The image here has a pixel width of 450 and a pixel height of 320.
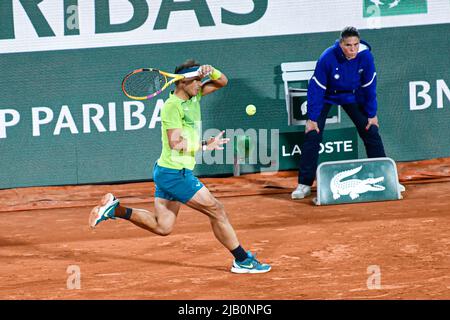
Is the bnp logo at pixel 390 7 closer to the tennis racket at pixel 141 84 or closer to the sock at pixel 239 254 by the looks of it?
the tennis racket at pixel 141 84

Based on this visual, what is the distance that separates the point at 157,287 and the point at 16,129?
4.20m

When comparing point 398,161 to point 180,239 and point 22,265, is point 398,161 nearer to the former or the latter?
point 180,239

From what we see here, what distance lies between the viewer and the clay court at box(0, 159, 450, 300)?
275 inches

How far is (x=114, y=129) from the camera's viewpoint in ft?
35.4

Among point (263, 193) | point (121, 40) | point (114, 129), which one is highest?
point (121, 40)

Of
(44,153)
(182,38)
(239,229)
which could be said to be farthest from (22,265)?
(182,38)

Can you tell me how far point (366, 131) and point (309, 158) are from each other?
2.16 feet

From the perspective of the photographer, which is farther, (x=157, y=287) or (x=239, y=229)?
(x=239, y=229)

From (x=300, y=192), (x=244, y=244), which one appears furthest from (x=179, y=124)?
(x=300, y=192)

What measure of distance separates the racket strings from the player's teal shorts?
2.92ft

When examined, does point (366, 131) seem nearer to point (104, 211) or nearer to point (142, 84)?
point (142, 84)

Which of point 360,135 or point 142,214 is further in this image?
point 360,135

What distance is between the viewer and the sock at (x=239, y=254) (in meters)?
7.32

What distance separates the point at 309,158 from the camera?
10.2 m
